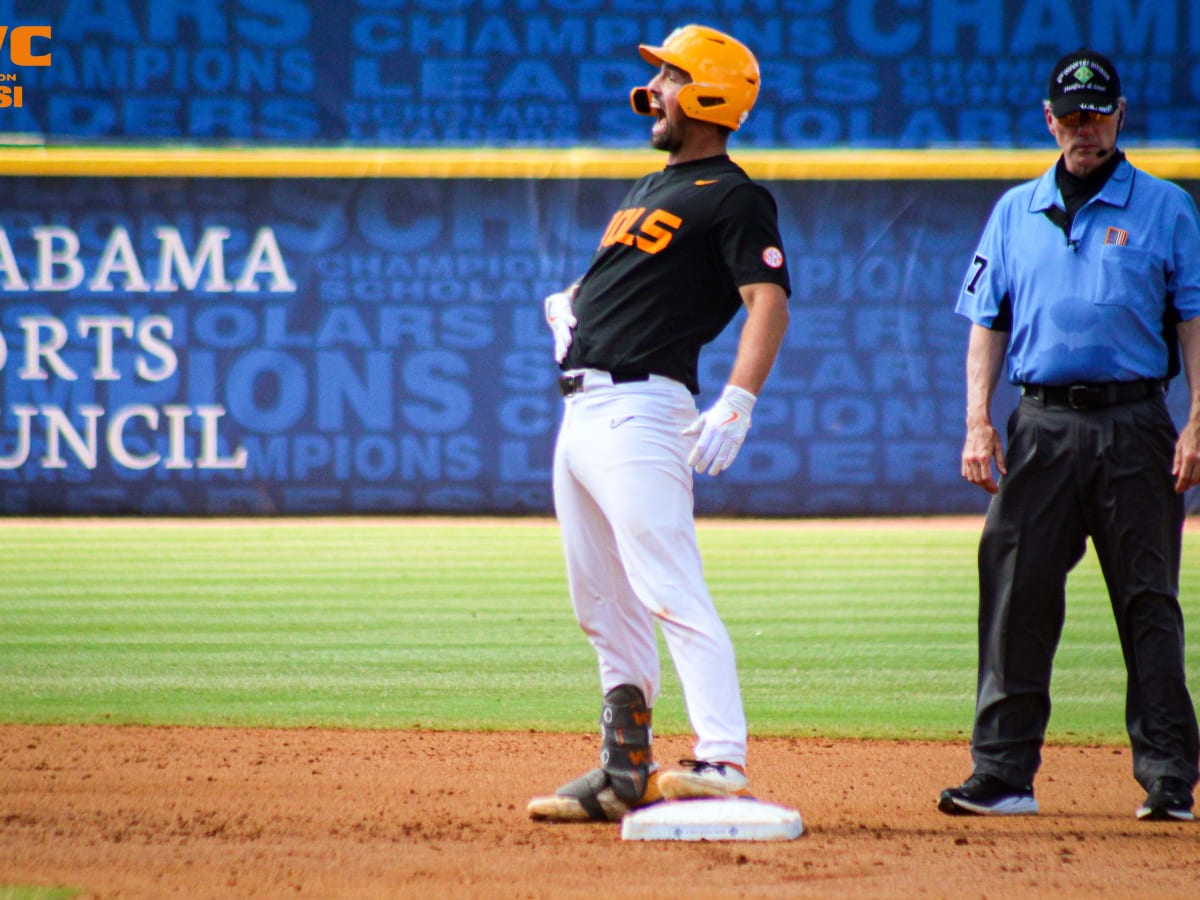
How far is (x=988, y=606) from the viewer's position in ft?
13.8

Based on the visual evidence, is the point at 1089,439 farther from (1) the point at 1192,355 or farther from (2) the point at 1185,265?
(2) the point at 1185,265

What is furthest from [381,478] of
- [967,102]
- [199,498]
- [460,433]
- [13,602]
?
[967,102]

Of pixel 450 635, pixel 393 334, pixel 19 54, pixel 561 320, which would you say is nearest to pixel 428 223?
pixel 393 334

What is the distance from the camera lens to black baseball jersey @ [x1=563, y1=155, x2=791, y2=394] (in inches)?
147

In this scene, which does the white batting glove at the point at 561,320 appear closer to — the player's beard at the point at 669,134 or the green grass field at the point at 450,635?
the player's beard at the point at 669,134

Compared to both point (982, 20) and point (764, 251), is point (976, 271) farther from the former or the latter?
point (982, 20)

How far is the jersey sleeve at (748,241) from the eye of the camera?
12.1ft

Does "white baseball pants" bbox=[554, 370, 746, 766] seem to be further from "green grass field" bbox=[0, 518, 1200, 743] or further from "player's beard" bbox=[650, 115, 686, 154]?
"green grass field" bbox=[0, 518, 1200, 743]

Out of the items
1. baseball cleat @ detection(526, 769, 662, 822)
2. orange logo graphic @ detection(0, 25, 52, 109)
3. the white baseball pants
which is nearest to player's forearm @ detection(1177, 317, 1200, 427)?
the white baseball pants

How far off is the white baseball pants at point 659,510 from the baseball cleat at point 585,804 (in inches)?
16.9

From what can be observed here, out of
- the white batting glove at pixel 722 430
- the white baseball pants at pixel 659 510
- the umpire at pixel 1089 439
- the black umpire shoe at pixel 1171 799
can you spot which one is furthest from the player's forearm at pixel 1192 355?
the white baseball pants at pixel 659 510

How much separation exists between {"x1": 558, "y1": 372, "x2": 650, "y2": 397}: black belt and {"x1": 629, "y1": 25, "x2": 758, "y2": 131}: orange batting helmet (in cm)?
69

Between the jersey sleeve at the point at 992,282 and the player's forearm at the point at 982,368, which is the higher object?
the jersey sleeve at the point at 992,282

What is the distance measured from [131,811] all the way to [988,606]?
2.50 metres
